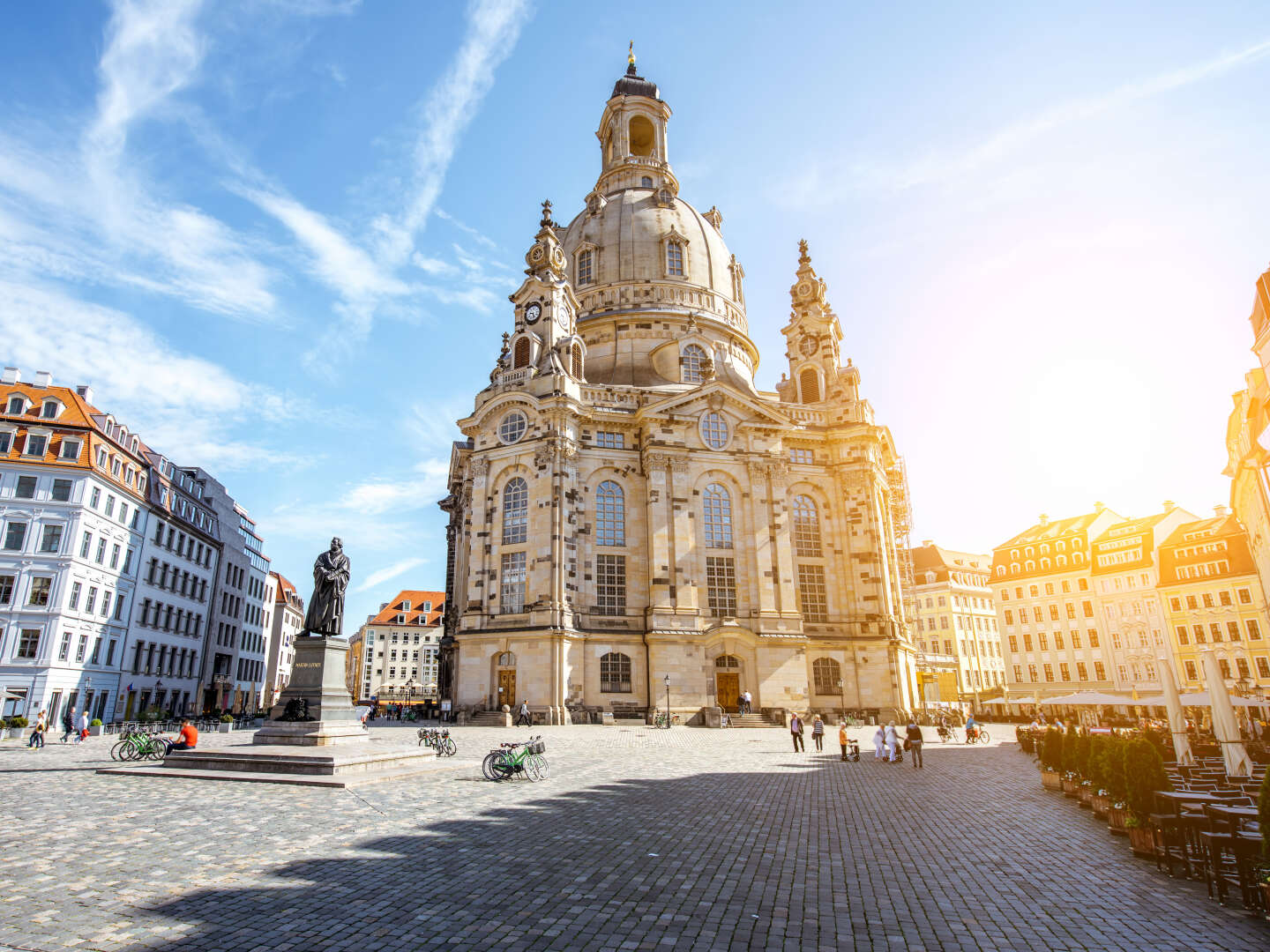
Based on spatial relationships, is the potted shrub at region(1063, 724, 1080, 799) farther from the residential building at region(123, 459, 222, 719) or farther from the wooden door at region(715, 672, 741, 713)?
the residential building at region(123, 459, 222, 719)

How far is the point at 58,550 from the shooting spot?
1635 inches

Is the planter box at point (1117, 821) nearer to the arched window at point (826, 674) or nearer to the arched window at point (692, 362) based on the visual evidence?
the arched window at point (826, 674)

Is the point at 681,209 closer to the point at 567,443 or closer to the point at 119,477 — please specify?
the point at 567,443

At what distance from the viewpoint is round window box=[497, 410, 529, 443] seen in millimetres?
47875

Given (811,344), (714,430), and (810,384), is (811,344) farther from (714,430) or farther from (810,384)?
(714,430)

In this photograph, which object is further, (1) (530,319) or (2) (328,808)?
(1) (530,319)

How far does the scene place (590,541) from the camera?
46938 millimetres

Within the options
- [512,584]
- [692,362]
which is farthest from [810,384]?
[512,584]

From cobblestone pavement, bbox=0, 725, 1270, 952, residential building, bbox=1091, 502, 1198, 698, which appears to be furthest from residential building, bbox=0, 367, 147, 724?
residential building, bbox=1091, 502, 1198, 698

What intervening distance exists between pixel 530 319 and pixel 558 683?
85.4 ft

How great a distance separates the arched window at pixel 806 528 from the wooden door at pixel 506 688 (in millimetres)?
21260

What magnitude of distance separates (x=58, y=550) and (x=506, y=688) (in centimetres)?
2691

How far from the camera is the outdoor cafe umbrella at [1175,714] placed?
1806cm

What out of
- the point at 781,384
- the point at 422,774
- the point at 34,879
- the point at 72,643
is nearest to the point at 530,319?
the point at 781,384
